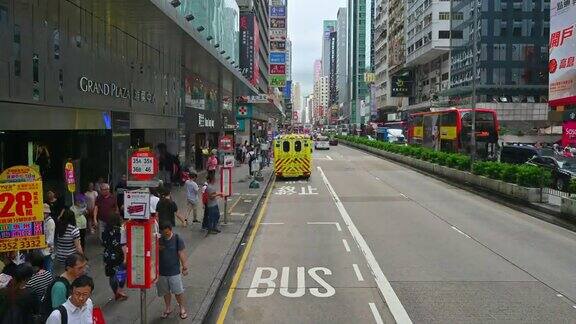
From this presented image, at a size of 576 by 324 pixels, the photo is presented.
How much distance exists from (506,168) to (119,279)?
19.4 metres

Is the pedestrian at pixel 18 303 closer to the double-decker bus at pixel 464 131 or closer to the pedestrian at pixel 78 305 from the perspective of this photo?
the pedestrian at pixel 78 305

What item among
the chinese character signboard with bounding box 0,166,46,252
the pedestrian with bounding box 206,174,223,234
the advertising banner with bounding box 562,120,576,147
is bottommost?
the pedestrian with bounding box 206,174,223,234

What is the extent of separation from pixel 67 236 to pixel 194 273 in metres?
2.66

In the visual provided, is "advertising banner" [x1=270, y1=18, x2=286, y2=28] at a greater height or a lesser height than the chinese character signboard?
greater

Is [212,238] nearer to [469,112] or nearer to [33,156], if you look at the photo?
[33,156]

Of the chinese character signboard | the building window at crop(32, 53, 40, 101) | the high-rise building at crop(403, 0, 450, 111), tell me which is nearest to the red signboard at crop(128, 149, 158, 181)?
the chinese character signboard

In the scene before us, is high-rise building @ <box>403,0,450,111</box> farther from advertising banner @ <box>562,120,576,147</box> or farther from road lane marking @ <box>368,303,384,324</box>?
road lane marking @ <box>368,303,384,324</box>

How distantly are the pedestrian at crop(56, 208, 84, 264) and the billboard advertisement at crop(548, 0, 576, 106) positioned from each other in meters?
40.2

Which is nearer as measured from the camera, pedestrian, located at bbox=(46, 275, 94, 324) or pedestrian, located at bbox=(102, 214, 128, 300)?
pedestrian, located at bbox=(46, 275, 94, 324)

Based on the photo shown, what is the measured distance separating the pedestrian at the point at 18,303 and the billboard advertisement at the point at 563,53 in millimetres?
42800

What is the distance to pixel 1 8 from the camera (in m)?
11.7

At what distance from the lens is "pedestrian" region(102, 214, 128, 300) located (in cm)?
943

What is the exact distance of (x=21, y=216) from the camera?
7.87 m

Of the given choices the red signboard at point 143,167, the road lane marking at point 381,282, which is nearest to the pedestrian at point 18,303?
the red signboard at point 143,167
